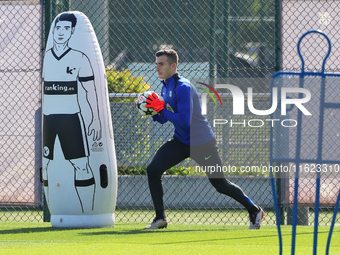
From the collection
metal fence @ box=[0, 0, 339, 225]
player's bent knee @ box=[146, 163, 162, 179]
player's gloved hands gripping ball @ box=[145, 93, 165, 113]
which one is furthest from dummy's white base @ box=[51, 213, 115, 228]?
player's gloved hands gripping ball @ box=[145, 93, 165, 113]

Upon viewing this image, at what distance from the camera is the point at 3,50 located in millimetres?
5902

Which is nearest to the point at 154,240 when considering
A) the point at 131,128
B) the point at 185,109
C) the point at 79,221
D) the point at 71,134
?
the point at 79,221

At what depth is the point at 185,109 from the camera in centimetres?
459

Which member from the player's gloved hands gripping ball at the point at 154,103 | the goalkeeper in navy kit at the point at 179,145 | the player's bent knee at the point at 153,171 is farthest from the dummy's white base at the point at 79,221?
the player's gloved hands gripping ball at the point at 154,103

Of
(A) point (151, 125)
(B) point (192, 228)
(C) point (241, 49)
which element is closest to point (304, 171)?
(B) point (192, 228)

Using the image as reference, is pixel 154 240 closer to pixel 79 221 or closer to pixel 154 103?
pixel 79 221

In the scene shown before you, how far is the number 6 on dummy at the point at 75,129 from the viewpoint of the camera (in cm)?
482

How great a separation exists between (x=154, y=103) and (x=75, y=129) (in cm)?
83

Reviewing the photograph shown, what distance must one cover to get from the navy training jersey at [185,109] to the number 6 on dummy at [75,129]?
66cm

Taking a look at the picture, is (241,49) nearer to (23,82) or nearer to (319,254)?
(23,82)

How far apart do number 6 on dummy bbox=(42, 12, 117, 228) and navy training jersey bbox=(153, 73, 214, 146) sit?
0.66 meters

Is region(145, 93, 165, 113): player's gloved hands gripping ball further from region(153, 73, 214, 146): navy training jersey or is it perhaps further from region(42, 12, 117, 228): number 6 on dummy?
region(42, 12, 117, 228): number 6 on dummy

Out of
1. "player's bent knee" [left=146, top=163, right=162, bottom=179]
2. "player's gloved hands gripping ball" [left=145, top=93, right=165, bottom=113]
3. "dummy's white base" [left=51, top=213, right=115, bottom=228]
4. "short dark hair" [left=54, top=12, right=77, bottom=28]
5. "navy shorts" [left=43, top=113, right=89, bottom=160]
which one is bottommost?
"dummy's white base" [left=51, top=213, right=115, bottom=228]

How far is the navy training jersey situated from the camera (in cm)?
462
